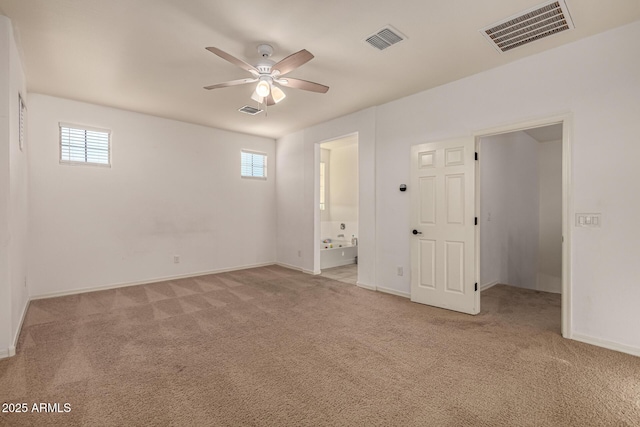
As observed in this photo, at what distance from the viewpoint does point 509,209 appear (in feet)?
18.3

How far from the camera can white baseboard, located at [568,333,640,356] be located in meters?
2.62

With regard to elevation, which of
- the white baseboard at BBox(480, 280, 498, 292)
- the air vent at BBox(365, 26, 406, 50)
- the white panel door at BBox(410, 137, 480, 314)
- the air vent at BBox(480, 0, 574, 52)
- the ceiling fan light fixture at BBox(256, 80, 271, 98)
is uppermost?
the air vent at BBox(480, 0, 574, 52)

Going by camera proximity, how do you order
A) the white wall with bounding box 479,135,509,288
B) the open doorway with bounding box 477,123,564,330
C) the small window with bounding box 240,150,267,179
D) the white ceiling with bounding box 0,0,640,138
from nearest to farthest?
the white ceiling with bounding box 0,0,640,138
the white wall with bounding box 479,135,509,288
the open doorway with bounding box 477,123,564,330
the small window with bounding box 240,150,267,179

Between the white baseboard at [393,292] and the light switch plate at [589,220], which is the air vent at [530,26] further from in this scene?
the white baseboard at [393,292]

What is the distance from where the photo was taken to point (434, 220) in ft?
13.0

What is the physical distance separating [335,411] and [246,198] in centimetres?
521

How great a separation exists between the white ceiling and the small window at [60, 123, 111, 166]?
1.83 ft

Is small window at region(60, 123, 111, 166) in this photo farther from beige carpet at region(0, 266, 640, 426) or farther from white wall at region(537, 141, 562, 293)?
white wall at region(537, 141, 562, 293)

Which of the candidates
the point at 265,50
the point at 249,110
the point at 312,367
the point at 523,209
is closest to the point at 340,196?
the point at 249,110

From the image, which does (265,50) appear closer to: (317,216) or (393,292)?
(317,216)

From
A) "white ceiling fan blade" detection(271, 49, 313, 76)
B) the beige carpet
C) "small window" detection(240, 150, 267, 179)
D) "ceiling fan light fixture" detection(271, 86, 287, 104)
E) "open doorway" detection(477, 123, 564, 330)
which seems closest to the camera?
the beige carpet

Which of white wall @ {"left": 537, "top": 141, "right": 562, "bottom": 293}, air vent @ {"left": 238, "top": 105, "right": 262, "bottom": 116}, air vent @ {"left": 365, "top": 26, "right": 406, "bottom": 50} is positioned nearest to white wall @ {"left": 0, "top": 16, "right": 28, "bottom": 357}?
air vent @ {"left": 238, "top": 105, "right": 262, "bottom": 116}

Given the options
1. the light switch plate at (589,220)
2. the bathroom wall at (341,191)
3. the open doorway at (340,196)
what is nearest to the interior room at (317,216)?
the light switch plate at (589,220)

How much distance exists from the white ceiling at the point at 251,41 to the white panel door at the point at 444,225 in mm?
1016
